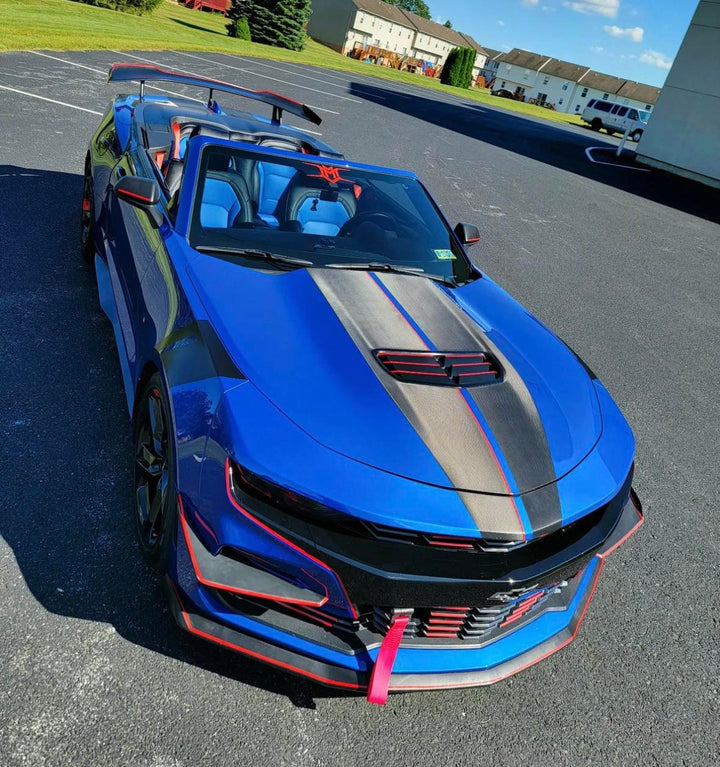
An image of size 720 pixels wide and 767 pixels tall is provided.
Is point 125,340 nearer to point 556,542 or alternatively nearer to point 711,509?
point 556,542

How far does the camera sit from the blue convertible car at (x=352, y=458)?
6.09 ft

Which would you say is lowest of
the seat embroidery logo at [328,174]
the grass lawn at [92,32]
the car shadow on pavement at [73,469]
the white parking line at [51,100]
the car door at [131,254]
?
the white parking line at [51,100]

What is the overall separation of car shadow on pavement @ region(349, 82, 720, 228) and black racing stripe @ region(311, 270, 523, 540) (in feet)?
39.8

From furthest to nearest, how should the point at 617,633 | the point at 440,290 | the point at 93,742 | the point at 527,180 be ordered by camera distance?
1. the point at 527,180
2. the point at 440,290
3. the point at 617,633
4. the point at 93,742

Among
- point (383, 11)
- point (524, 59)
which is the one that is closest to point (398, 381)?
point (383, 11)

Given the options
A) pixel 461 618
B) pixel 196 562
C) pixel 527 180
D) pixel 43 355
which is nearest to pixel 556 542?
pixel 461 618

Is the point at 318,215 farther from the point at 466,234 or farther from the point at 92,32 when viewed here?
the point at 92,32

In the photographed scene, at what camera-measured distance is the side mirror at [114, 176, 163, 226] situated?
9.95 ft

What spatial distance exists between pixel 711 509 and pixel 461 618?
2.37m

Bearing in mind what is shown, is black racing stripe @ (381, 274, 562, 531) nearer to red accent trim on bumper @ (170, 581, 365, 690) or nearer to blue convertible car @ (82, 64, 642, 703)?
blue convertible car @ (82, 64, 642, 703)

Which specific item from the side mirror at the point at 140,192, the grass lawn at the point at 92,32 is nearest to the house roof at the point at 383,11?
the grass lawn at the point at 92,32

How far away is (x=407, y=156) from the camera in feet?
39.4

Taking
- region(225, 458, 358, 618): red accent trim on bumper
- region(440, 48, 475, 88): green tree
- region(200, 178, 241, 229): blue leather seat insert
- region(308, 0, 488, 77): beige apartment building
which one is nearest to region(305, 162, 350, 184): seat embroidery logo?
region(200, 178, 241, 229): blue leather seat insert

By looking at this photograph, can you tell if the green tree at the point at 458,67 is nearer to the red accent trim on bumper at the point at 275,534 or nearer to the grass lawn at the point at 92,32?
the grass lawn at the point at 92,32
